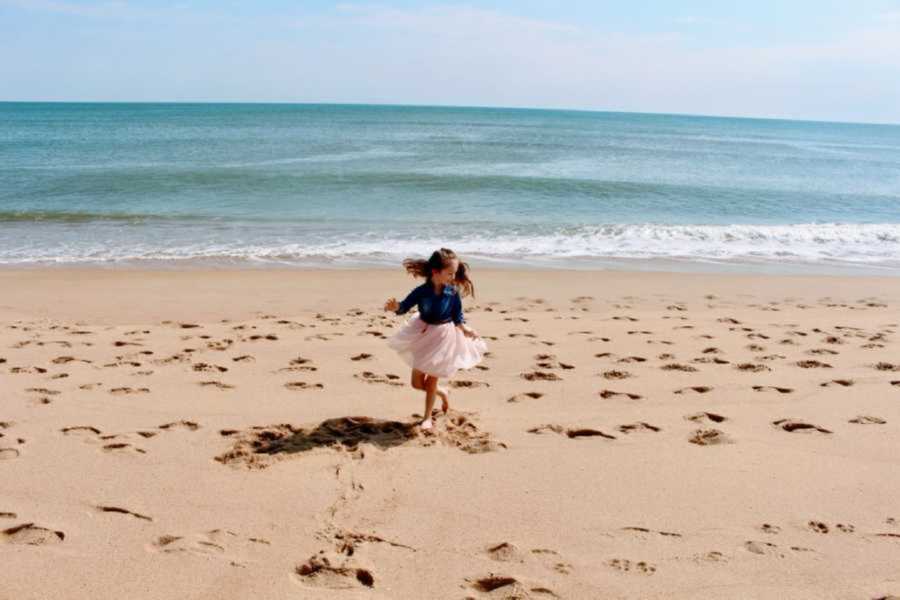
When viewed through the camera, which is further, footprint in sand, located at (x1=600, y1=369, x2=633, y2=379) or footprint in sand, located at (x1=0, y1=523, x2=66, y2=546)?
footprint in sand, located at (x1=600, y1=369, x2=633, y2=379)

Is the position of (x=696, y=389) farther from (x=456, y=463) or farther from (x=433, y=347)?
(x=456, y=463)

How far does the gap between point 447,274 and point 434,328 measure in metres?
0.38

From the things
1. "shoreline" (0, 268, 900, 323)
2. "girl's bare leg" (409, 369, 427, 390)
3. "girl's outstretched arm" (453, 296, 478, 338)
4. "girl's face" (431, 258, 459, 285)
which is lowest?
"shoreline" (0, 268, 900, 323)

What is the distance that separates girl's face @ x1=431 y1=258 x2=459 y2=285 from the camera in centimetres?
498

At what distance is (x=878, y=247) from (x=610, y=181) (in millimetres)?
12425

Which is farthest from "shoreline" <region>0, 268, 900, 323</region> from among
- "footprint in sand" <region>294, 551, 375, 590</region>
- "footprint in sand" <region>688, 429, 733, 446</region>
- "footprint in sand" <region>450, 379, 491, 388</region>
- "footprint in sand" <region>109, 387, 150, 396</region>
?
"footprint in sand" <region>294, 551, 375, 590</region>

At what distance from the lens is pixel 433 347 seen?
5.06 meters

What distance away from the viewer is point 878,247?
656 inches

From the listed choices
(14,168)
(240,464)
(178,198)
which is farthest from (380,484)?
(14,168)

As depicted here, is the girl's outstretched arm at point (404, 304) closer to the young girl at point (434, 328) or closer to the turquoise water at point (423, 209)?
the young girl at point (434, 328)

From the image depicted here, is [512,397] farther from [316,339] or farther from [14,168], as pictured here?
[14,168]

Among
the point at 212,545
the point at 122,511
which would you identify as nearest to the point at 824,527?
the point at 212,545

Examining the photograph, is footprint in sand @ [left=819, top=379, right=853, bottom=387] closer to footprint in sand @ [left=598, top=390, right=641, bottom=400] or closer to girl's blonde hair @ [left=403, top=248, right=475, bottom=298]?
footprint in sand @ [left=598, top=390, right=641, bottom=400]

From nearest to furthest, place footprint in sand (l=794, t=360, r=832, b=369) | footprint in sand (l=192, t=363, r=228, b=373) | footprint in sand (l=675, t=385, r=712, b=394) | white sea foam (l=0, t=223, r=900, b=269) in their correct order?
footprint in sand (l=675, t=385, r=712, b=394) → footprint in sand (l=192, t=363, r=228, b=373) → footprint in sand (l=794, t=360, r=832, b=369) → white sea foam (l=0, t=223, r=900, b=269)
